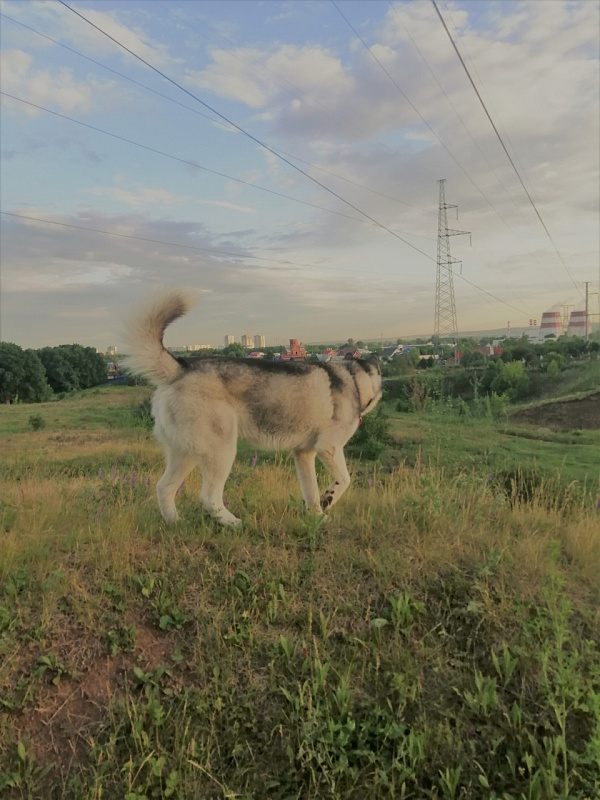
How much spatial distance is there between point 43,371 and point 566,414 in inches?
1382

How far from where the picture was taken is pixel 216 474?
12.9ft

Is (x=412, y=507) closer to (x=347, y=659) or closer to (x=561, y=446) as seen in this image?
(x=347, y=659)

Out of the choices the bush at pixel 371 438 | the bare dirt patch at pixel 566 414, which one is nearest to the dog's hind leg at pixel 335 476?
the bush at pixel 371 438

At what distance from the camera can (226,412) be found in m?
3.98

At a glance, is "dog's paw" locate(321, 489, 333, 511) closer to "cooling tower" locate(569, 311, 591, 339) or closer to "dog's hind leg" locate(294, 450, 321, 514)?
"dog's hind leg" locate(294, 450, 321, 514)

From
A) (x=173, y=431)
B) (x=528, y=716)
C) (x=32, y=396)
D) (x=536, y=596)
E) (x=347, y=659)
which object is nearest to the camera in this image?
(x=528, y=716)

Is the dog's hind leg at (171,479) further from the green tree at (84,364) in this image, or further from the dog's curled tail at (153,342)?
the green tree at (84,364)

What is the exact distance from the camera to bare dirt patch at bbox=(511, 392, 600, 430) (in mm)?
31312

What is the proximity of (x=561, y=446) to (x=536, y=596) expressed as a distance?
23.6 meters

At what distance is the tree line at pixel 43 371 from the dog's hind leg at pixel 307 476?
2237cm

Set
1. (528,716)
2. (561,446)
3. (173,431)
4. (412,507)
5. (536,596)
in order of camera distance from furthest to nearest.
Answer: (561,446), (412,507), (173,431), (536,596), (528,716)

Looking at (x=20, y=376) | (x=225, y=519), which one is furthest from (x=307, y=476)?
(x=20, y=376)

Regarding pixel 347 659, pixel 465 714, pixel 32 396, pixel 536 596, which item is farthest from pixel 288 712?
pixel 32 396

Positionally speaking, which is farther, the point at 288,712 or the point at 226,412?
the point at 226,412
